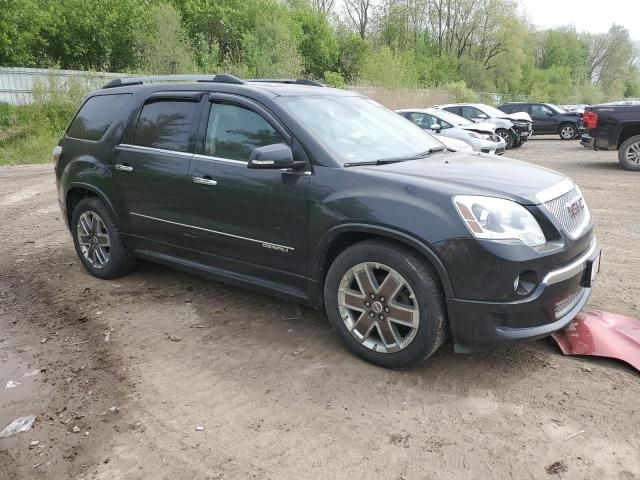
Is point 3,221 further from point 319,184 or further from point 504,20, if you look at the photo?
point 504,20

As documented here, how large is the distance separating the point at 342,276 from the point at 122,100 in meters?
2.90

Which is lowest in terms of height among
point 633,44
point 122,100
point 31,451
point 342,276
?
point 31,451

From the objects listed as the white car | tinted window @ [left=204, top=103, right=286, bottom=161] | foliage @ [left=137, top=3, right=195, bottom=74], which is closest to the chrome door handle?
tinted window @ [left=204, top=103, right=286, bottom=161]

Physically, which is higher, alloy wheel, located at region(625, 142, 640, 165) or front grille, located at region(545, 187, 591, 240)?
front grille, located at region(545, 187, 591, 240)

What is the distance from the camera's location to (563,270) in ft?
10.5

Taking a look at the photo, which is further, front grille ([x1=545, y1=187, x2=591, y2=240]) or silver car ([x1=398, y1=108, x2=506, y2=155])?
silver car ([x1=398, y1=108, x2=506, y2=155])

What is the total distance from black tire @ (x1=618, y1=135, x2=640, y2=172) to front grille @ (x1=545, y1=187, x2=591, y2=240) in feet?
32.9

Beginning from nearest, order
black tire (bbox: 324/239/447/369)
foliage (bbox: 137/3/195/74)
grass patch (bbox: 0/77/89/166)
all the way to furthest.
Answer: black tire (bbox: 324/239/447/369) → grass patch (bbox: 0/77/89/166) → foliage (bbox: 137/3/195/74)

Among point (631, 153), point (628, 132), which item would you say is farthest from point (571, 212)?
point (631, 153)

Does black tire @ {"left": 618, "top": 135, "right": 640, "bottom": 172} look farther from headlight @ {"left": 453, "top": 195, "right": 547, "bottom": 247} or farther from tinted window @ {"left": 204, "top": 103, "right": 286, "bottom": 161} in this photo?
tinted window @ {"left": 204, "top": 103, "right": 286, "bottom": 161}

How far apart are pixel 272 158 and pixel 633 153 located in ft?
38.1

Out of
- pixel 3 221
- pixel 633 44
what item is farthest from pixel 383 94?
pixel 633 44

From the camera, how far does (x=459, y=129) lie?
1393cm

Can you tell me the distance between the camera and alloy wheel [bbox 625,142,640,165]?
12203mm
